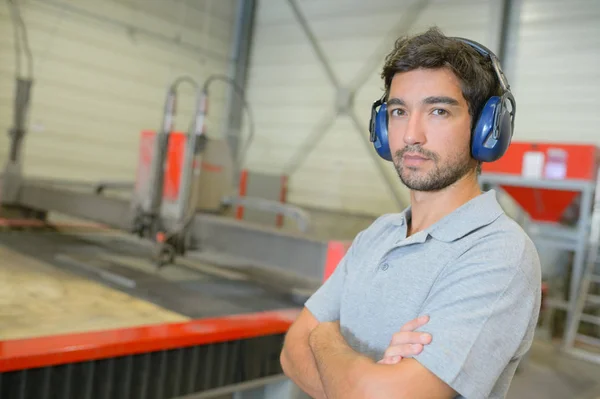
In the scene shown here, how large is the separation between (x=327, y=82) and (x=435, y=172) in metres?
7.79

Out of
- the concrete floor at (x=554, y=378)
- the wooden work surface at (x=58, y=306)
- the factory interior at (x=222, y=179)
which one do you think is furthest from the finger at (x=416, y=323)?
the concrete floor at (x=554, y=378)

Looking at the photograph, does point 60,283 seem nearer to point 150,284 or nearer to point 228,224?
point 150,284

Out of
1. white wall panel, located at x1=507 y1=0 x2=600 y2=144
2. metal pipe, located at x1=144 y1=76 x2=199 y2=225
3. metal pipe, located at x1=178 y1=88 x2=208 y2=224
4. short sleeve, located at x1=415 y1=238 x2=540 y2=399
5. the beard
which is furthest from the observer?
white wall panel, located at x1=507 y1=0 x2=600 y2=144

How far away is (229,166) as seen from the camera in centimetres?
368

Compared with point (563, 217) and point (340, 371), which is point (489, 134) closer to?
point (340, 371)

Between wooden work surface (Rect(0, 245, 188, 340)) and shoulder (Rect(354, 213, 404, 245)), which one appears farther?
wooden work surface (Rect(0, 245, 188, 340))

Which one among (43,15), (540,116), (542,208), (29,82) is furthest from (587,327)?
(43,15)

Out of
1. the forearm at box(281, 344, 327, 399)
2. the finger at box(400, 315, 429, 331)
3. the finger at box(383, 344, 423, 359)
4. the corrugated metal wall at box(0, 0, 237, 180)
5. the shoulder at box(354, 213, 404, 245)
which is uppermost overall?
the corrugated metal wall at box(0, 0, 237, 180)

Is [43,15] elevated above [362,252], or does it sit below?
above

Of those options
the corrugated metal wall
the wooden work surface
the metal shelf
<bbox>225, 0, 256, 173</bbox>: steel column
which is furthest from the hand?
<bbox>225, 0, 256, 173</bbox>: steel column

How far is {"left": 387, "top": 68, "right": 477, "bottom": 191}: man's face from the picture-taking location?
125 cm

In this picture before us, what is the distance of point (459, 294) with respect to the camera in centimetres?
107

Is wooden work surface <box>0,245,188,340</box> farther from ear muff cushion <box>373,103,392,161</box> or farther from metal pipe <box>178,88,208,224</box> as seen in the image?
ear muff cushion <box>373,103,392,161</box>

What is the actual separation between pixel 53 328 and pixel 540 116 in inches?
246
